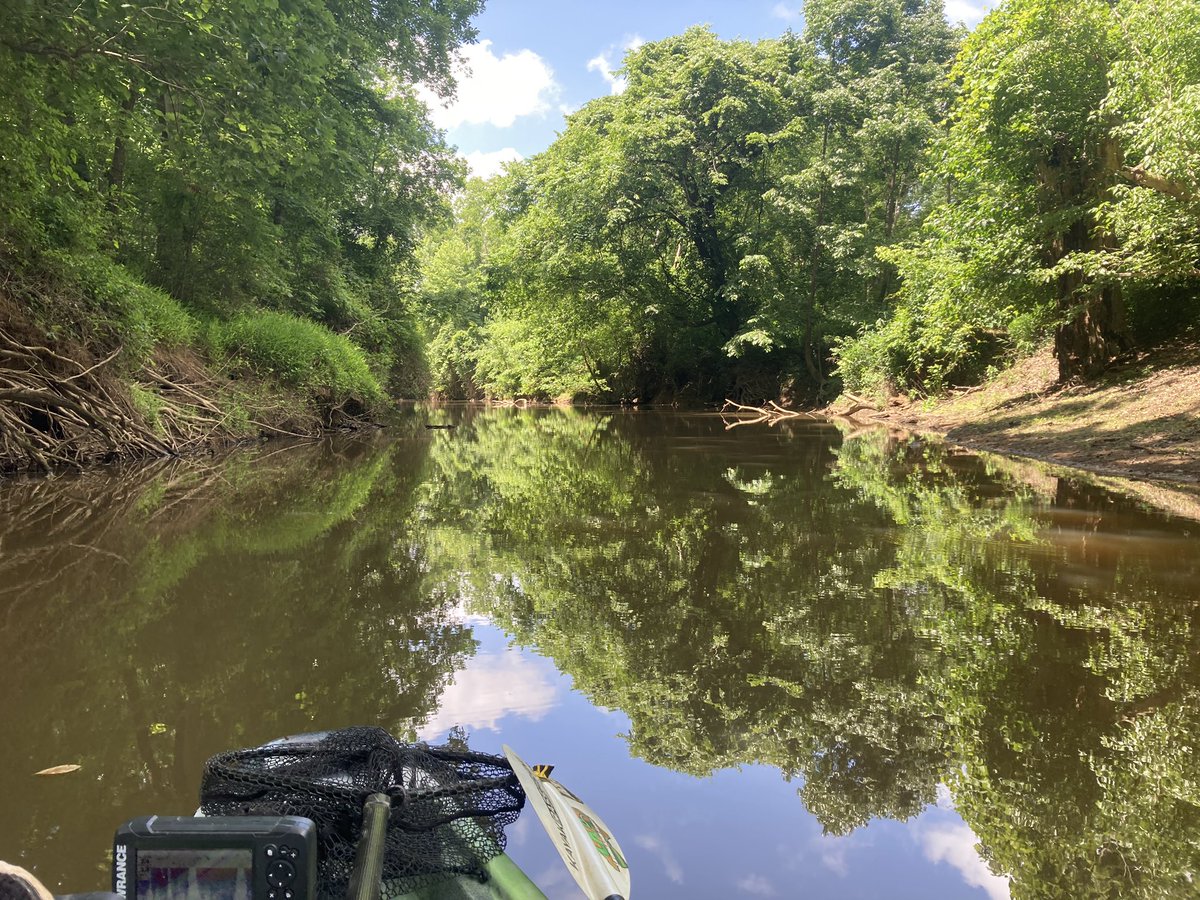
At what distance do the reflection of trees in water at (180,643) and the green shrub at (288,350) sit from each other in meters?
7.40

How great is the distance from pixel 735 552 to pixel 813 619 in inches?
52.9

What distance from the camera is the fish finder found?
1.08 meters

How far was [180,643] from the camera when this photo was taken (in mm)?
3180

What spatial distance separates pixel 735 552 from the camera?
4.82m

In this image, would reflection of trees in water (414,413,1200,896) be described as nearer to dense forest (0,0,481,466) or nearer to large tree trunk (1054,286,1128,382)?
dense forest (0,0,481,466)

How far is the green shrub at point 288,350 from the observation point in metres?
13.3

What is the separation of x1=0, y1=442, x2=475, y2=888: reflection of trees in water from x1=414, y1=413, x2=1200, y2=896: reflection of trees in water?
61cm

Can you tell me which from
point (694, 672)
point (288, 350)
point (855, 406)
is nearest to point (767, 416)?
point (855, 406)

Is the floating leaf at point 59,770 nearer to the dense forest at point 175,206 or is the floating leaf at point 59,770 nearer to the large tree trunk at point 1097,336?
the dense forest at point 175,206

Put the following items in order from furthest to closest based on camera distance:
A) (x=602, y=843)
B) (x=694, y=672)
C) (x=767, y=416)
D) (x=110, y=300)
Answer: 1. (x=767, y=416)
2. (x=110, y=300)
3. (x=694, y=672)
4. (x=602, y=843)

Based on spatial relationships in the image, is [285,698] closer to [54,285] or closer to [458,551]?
[458,551]

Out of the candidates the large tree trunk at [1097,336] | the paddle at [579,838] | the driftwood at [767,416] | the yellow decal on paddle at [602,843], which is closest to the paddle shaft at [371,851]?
the paddle at [579,838]

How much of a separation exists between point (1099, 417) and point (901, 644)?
920 cm

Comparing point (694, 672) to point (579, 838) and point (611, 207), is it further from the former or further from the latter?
point (611, 207)
